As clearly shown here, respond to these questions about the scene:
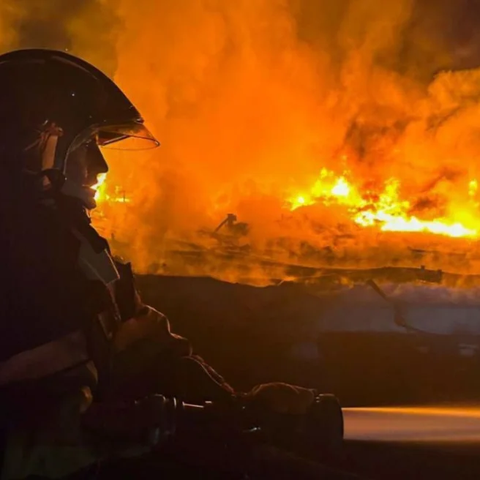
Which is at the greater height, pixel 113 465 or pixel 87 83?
pixel 87 83

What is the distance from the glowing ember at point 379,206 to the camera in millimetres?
1789

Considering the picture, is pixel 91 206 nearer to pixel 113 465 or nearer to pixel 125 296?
pixel 125 296

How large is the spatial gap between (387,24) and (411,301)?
76 centimetres

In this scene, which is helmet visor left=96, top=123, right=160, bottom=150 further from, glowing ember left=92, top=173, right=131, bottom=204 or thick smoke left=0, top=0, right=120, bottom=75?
thick smoke left=0, top=0, right=120, bottom=75

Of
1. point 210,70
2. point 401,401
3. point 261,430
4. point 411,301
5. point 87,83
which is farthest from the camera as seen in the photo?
point 210,70

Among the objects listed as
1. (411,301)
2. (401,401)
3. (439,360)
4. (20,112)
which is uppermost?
(20,112)

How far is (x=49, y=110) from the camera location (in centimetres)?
142

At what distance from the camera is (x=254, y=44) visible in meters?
1.81

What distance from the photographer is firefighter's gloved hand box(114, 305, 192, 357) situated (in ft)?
5.08

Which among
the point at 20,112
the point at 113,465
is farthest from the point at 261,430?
the point at 20,112

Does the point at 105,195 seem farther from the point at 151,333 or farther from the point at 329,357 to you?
the point at 329,357

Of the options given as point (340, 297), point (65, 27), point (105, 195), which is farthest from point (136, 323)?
point (65, 27)

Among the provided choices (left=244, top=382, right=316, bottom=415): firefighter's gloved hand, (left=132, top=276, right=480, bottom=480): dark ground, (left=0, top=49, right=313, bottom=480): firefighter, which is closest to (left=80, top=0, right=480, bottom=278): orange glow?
(left=132, top=276, right=480, bottom=480): dark ground

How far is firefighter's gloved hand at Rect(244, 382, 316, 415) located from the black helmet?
608mm
